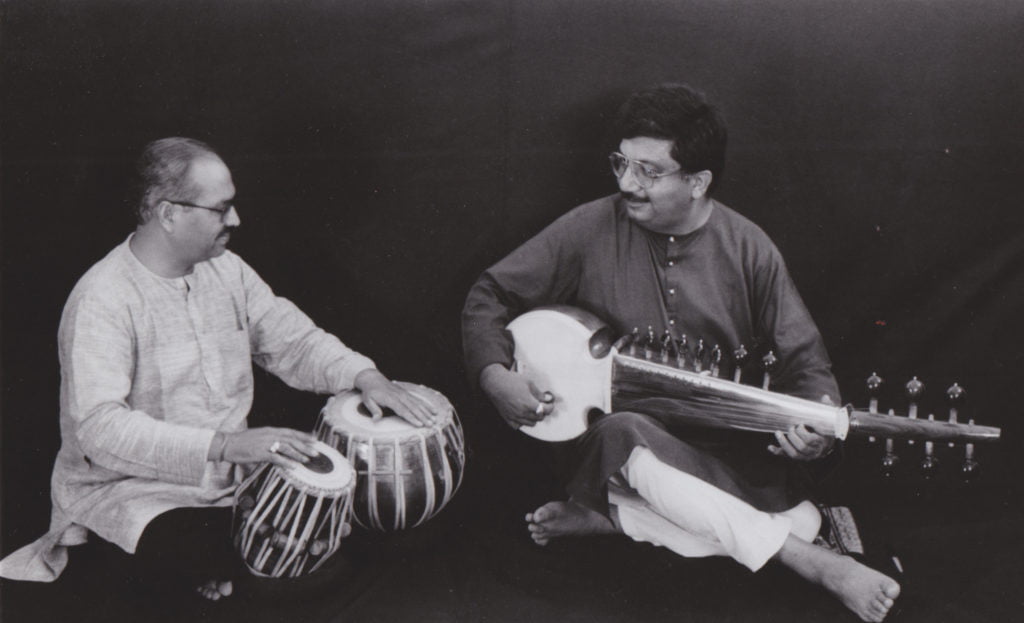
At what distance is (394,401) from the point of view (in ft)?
10.7

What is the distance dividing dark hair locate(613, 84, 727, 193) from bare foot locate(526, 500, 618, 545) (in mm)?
1184

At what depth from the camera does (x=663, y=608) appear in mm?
3223

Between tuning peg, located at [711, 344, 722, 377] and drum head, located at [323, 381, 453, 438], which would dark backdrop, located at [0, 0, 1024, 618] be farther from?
tuning peg, located at [711, 344, 722, 377]

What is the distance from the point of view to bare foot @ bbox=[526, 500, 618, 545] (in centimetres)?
353

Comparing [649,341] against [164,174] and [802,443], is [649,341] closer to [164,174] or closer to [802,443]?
[802,443]

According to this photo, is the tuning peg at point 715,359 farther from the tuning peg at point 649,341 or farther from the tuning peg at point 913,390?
the tuning peg at point 913,390

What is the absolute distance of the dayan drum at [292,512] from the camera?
2.95 meters

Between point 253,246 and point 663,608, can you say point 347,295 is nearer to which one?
point 253,246

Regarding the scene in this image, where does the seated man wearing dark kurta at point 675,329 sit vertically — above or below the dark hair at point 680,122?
below

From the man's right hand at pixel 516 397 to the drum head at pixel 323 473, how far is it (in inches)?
23.0

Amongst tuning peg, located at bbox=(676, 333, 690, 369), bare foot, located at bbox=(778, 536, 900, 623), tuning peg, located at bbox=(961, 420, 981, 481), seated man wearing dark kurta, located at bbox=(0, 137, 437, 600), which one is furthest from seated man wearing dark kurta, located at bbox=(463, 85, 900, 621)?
seated man wearing dark kurta, located at bbox=(0, 137, 437, 600)

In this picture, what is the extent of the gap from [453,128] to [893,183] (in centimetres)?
155

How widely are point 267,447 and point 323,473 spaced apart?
0.17m

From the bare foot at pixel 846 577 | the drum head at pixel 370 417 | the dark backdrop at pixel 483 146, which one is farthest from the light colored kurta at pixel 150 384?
the bare foot at pixel 846 577
